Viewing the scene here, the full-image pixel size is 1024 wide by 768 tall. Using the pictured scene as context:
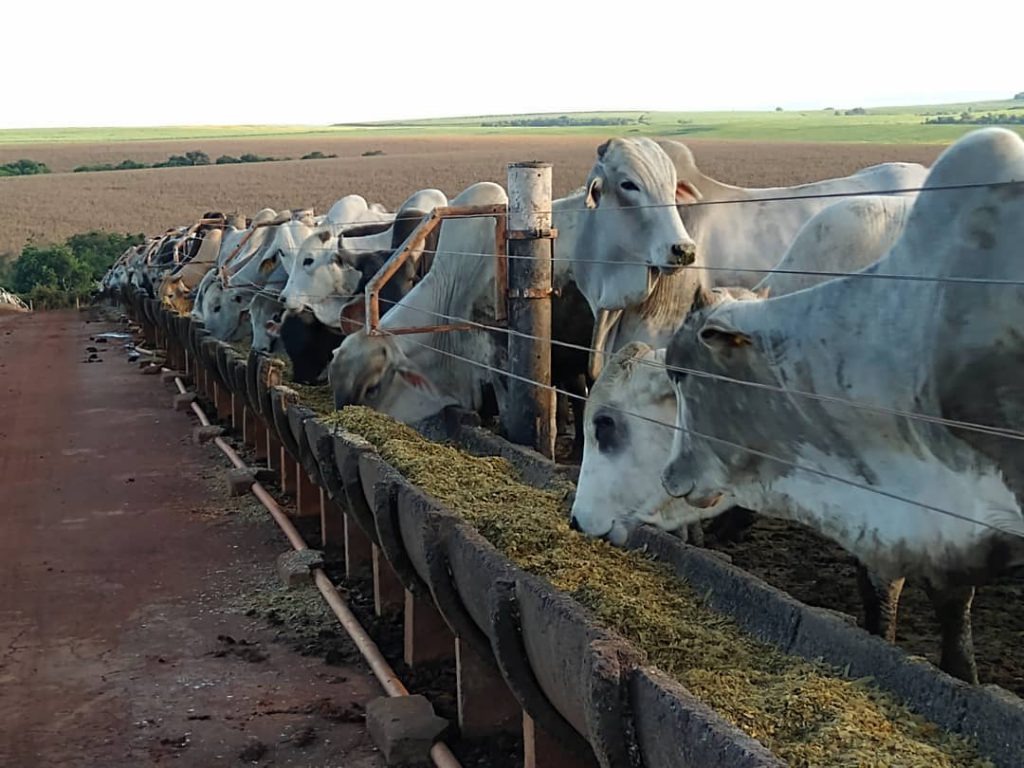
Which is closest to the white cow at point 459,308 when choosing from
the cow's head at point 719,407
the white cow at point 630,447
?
the white cow at point 630,447

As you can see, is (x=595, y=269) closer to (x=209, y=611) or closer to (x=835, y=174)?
(x=209, y=611)

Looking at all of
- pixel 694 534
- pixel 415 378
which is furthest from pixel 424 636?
pixel 415 378

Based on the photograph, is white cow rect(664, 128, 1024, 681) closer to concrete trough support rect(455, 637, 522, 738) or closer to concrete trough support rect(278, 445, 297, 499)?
concrete trough support rect(455, 637, 522, 738)

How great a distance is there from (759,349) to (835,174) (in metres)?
35.6

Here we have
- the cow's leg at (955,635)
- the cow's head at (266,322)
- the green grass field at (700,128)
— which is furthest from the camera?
the green grass field at (700,128)

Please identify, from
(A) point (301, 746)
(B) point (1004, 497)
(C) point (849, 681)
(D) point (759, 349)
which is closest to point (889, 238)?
(D) point (759, 349)

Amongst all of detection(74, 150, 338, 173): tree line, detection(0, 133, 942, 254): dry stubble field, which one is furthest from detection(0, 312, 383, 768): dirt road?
detection(74, 150, 338, 173): tree line

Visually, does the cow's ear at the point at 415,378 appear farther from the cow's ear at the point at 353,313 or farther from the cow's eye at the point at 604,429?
the cow's eye at the point at 604,429

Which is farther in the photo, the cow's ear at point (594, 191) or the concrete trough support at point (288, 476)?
the concrete trough support at point (288, 476)

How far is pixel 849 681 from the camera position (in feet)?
10.8

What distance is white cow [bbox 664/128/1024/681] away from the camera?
3693 mm

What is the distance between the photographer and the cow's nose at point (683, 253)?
20.0 ft

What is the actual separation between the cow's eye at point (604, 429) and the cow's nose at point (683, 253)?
4.22 feet

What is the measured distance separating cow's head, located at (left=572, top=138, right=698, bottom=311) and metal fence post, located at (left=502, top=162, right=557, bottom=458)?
1.29 feet
